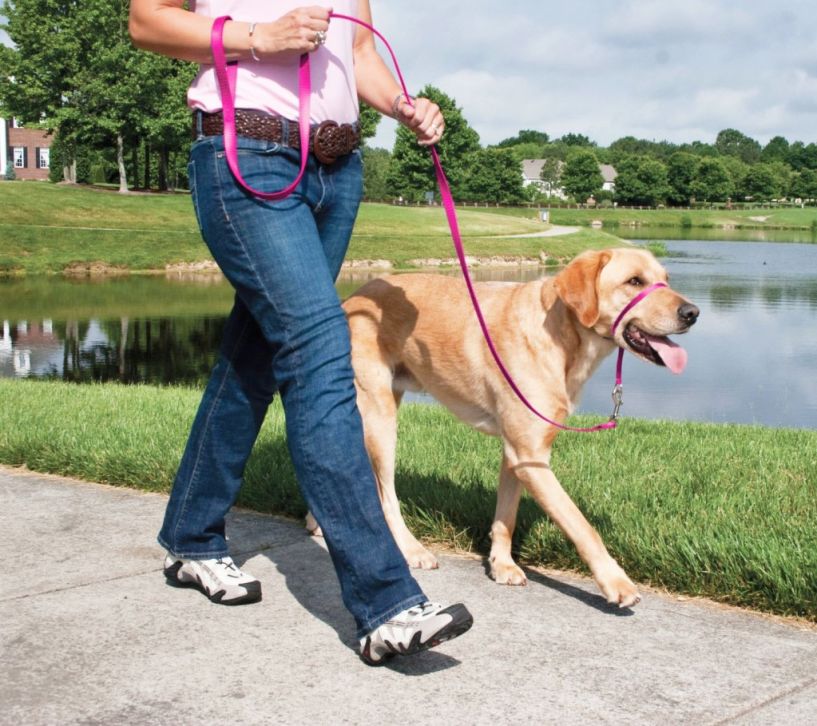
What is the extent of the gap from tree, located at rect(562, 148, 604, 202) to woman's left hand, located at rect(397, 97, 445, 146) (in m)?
131

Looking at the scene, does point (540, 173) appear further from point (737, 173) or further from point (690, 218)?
point (690, 218)

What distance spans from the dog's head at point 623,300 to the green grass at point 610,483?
72 cm

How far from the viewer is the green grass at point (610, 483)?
11.2 feet

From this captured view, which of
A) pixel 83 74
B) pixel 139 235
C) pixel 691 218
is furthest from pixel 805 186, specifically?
pixel 139 235

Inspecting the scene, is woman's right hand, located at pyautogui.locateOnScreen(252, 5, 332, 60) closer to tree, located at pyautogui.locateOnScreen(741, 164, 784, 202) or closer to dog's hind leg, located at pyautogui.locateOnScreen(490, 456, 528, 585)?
dog's hind leg, located at pyautogui.locateOnScreen(490, 456, 528, 585)

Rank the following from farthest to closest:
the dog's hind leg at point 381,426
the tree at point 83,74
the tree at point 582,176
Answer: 1. the tree at point 582,176
2. the tree at point 83,74
3. the dog's hind leg at point 381,426

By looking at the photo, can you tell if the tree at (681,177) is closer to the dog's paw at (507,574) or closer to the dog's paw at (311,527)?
→ the dog's paw at (311,527)

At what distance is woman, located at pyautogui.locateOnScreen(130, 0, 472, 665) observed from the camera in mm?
2746

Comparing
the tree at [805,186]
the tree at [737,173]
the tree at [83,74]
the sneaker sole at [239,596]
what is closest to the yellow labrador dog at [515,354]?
the sneaker sole at [239,596]

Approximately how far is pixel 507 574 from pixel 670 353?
0.97 m

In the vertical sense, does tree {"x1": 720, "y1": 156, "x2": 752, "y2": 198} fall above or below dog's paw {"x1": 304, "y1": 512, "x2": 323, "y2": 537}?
above

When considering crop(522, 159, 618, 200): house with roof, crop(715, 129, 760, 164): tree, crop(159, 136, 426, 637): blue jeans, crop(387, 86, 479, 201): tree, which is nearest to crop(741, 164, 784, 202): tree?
crop(522, 159, 618, 200): house with roof

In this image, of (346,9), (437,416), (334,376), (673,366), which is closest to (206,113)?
(346,9)

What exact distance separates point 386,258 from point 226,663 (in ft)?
114
